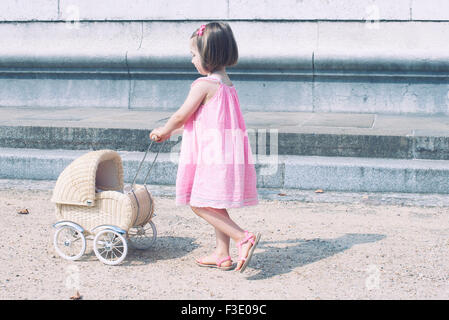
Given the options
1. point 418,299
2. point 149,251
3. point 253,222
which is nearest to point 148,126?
point 253,222

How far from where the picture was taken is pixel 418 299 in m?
3.24

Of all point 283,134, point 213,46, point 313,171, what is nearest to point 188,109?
point 213,46

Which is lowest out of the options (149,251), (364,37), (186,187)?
(149,251)

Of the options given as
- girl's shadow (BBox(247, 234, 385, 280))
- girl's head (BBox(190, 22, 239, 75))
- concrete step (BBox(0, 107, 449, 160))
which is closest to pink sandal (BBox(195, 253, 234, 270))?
girl's shadow (BBox(247, 234, 385, 280))

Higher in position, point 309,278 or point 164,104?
point 164,104

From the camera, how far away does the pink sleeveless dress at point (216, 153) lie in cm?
368

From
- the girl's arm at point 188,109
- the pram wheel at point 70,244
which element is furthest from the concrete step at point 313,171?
the girl's arm at point 188,109

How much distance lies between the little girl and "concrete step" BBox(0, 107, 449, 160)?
7.39 ft

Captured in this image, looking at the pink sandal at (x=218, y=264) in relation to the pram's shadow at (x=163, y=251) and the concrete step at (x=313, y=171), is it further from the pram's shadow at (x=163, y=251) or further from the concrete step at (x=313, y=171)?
the concrete step at (x=313, y=171)

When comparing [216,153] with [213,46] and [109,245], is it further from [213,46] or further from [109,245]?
[109,245]

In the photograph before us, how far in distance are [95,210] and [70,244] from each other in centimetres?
26

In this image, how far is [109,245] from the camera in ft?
12.6

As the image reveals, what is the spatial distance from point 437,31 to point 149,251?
219 inches
